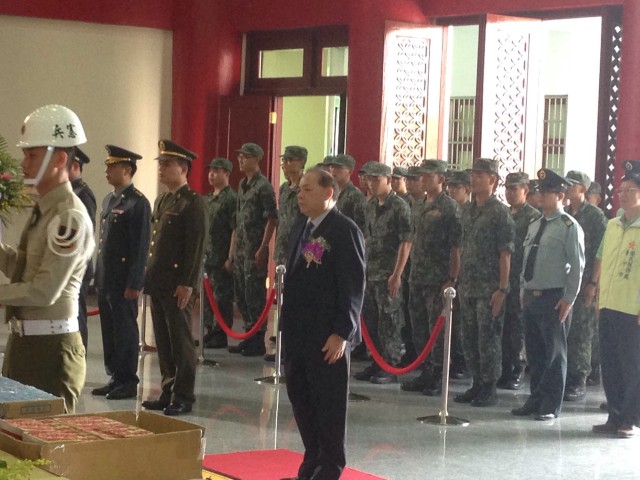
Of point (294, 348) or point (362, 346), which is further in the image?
point (362, 346)

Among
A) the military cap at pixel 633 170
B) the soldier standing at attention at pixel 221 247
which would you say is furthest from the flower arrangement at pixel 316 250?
the soldier standing at attention at pixel 221 247

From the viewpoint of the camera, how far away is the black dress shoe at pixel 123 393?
7285mm

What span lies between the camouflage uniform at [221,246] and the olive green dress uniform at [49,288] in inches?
239

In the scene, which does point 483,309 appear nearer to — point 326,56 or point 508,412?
point 508,412

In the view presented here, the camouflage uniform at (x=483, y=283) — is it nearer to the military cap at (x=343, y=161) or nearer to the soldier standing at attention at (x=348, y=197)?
the soldier standing at attention at (x=348, y=197)

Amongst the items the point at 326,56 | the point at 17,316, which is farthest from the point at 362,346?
the point at 17,316

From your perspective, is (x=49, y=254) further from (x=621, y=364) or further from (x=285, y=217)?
(x=285, y=217)

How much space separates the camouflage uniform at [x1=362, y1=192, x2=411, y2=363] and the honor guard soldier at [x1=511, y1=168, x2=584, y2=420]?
1358mm

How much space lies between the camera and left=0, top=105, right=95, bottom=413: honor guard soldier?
3.78 meters

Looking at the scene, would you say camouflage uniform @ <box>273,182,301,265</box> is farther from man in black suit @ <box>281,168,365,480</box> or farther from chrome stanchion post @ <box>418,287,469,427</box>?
man in black suit @ <box>281,168,365,480</box>

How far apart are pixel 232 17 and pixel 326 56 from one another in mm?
1167

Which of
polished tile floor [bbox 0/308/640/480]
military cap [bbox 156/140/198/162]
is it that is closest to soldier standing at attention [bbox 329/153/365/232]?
polished tile floor [bbox 0/308/640/480]

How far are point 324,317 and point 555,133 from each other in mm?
9994

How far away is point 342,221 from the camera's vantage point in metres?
5.07
